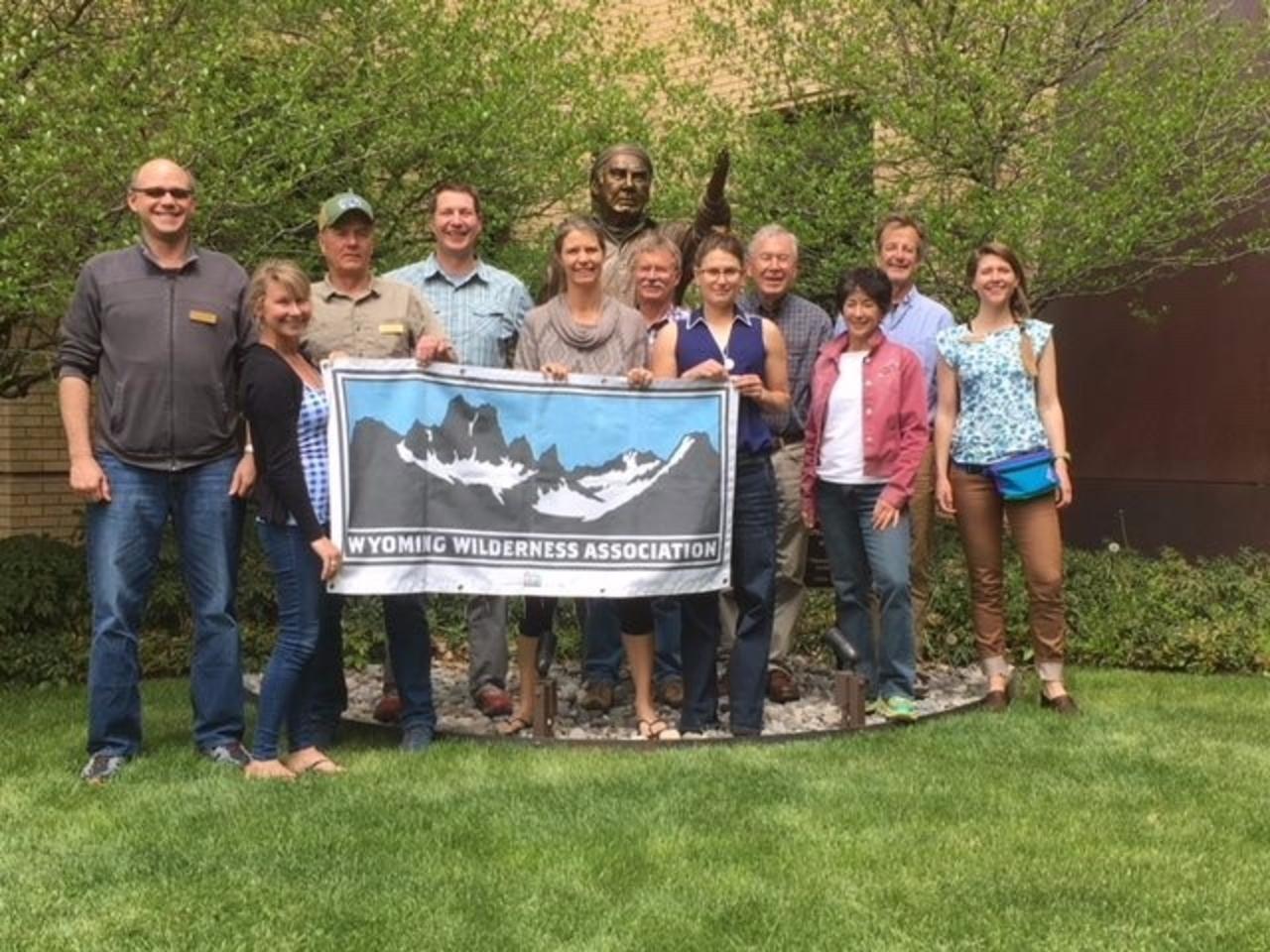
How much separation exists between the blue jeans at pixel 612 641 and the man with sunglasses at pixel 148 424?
1863 millimetres

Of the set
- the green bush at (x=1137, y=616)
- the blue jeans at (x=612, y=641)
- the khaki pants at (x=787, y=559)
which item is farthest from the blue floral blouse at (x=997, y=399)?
the green bush at (x=1137, y=616)

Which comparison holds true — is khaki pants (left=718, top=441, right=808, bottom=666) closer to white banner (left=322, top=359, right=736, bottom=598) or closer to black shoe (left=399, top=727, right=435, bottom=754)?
white banner (left=322, top=359, right=736, bottom=598)

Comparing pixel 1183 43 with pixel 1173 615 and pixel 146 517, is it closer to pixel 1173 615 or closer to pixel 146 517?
pixel 1173 615

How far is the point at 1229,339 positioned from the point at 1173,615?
243cm

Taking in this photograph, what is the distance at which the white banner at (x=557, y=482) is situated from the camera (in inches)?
223

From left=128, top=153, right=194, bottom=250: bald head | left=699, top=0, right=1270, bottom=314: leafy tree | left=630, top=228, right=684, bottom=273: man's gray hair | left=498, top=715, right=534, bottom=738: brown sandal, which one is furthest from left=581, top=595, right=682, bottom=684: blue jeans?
left=699, top=0, right=1270, bottom=314: leafy tree

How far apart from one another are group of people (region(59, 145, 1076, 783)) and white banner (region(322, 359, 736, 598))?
107mm

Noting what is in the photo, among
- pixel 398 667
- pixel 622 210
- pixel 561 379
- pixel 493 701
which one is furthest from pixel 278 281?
pixel 493 701

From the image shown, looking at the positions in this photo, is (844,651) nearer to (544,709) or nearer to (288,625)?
(544,709)

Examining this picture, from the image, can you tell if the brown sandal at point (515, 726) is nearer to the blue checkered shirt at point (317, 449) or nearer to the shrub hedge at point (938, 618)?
the blue checkered shirt at point (317, 449)

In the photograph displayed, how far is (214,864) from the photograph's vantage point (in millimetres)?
4184

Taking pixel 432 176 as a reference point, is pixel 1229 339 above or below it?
below

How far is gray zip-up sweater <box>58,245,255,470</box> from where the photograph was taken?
206 inches

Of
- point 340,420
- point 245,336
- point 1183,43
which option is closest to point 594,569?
point 340,420
